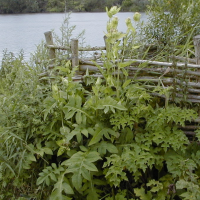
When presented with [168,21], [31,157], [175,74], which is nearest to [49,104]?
[31,157]

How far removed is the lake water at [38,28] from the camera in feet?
12.6

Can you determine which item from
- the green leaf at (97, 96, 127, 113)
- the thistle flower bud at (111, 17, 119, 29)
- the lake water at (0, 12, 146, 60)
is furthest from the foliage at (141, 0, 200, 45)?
the green leaf at (97, 96, 127, 113)

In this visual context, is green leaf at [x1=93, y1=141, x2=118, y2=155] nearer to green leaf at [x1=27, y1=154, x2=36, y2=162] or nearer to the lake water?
green leaf at [x1=27, y1=154, x2=36, y2=162]

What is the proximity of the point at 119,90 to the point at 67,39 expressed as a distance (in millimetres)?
1286

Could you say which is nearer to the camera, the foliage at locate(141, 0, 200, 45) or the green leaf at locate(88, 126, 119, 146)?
the green leaf at locate(88, 126, 119, 146)

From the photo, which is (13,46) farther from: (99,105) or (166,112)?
(166,112)

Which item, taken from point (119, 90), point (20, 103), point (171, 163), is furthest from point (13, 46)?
point (171, 163)

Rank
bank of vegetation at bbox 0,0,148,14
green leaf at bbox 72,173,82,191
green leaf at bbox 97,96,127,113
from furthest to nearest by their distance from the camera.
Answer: bank of vegetation at bbox 0,0,148,14 → green leaf at bbox 97,96,127,113 → green leaf at bbox 72,173,82,191

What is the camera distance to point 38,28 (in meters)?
5.08

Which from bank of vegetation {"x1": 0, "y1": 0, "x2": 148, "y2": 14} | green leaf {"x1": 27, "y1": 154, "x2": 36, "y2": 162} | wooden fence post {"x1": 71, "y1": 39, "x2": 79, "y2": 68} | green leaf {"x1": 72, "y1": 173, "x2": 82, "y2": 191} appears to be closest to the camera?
green leaf {"x1": 72, "y1": 173, "x2": 82, "y2": 191}

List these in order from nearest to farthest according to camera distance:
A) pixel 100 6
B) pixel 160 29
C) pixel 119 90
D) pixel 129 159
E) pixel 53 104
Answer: pixel 129 159, pixel 53 104, pixel 119 90, pixel 160 29, pixel 100 6

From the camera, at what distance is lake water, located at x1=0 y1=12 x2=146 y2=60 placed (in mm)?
3843

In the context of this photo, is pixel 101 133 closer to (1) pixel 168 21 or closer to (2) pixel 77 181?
(2) pixel 77 181

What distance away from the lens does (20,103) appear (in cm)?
208
